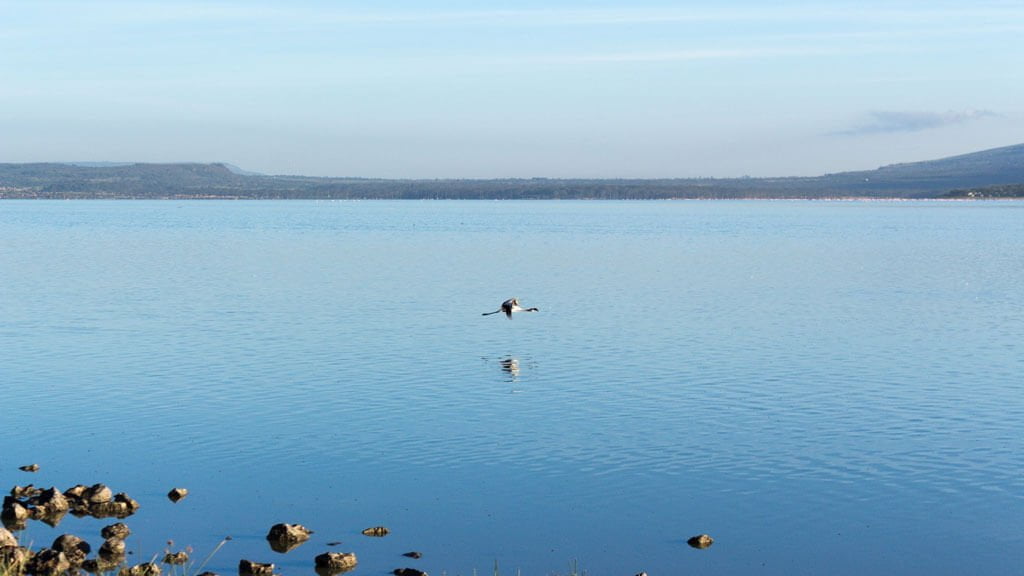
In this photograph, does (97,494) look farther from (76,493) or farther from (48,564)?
(48,564)

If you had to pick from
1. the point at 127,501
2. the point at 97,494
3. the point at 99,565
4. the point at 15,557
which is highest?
the point at 15,557

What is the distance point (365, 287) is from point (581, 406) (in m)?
27.5

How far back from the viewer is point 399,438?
72.9 ft

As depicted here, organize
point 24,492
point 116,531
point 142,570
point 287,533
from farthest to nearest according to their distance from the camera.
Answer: point 24,492, point 116,531, point 287,533, point 142,570

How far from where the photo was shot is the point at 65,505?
58.7 feet

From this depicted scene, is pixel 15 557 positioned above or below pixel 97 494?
above

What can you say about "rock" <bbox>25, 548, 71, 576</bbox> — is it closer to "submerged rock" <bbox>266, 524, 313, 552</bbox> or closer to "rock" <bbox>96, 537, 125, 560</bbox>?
"rock" <bbox>96, 537, 125, 560</bbox>

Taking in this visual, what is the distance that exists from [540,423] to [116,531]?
353 inches

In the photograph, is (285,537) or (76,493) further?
(76,493)

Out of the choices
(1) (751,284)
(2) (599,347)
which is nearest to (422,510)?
(2) (599,347)

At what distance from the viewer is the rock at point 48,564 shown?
49.6ft

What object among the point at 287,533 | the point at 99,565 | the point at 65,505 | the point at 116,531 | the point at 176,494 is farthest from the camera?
the point at 176,494

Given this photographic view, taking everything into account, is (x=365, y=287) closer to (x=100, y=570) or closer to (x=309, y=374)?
(x=309, y=374)

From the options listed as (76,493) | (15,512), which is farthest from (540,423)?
(15,512)
